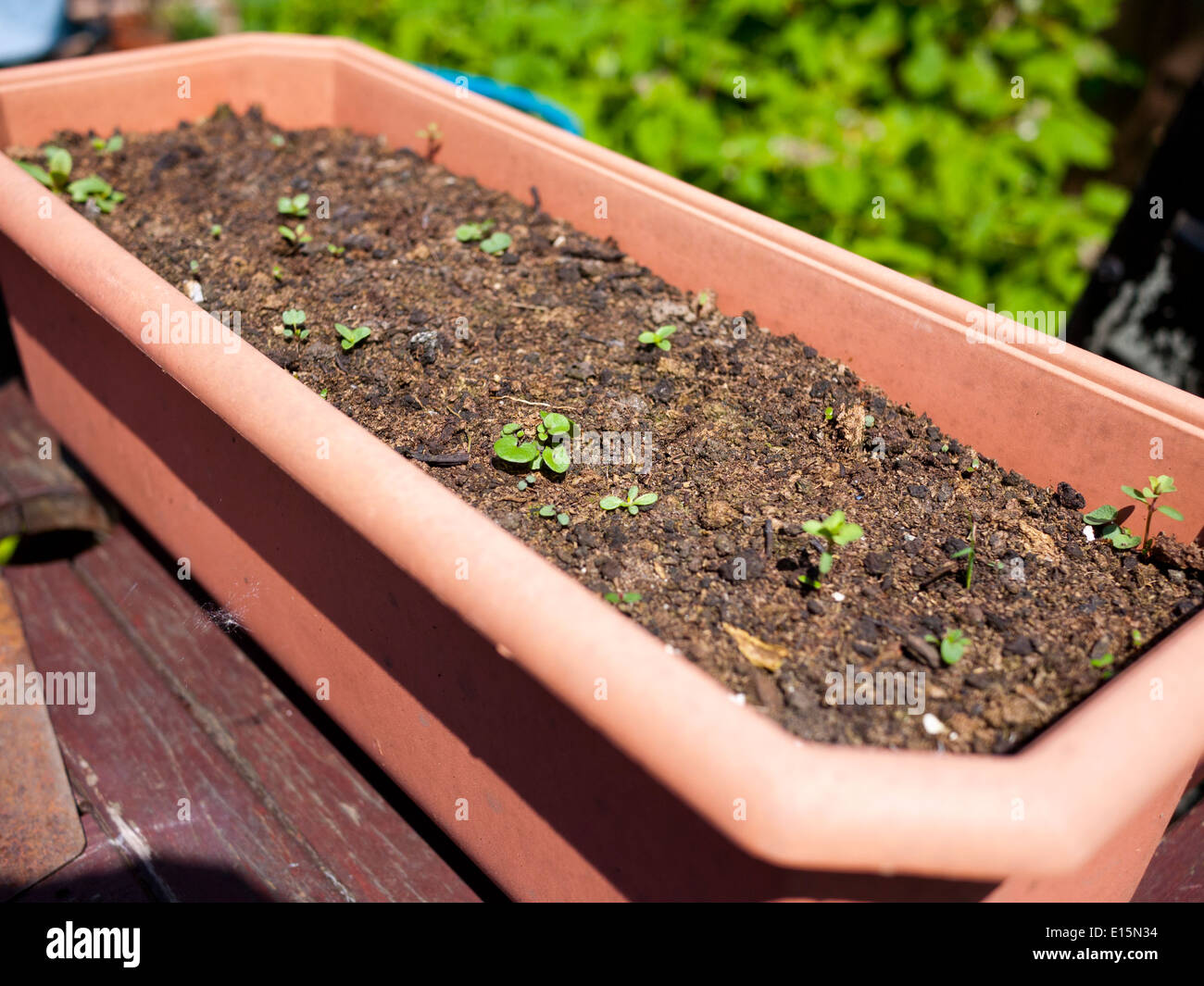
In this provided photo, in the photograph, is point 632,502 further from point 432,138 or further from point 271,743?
point 432,138

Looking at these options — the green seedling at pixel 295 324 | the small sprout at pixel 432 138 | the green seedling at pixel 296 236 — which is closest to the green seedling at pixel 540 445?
the green seedling at pixel 295 324

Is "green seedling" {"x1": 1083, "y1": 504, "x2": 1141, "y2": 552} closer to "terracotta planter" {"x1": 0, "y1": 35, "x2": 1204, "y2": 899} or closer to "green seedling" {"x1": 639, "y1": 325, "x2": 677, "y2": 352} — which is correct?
"terracotta planter" {"x1": 0, "y1": 35, "x2": 1204, "y2": 899}

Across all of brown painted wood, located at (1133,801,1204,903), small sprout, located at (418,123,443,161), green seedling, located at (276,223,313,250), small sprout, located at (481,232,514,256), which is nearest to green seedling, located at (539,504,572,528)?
small sprout, located at (481,232,514,256)

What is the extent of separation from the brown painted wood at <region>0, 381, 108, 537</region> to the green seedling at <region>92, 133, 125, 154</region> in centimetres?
59

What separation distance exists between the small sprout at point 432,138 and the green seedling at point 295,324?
0.62 m

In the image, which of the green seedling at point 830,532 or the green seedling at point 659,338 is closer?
the green seedling at point 830,532

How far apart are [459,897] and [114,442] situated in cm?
87

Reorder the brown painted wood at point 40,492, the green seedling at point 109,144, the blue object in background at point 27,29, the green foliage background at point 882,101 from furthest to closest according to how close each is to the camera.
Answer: the blue object in background at point 27,29 < the green foliage background at point 882,101 < the green seedling at point 109,144 < the brown painted wood at point 40,492

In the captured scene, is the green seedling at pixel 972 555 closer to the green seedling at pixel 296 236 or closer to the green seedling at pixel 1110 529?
the green seedling at pixel 1110 529

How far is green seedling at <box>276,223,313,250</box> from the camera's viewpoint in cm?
151

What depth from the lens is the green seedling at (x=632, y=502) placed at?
110 cm

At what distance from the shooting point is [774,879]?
0.72 metres

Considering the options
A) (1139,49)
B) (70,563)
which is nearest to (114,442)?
(70,563)

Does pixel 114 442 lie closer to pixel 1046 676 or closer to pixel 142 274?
pixel 142 274
